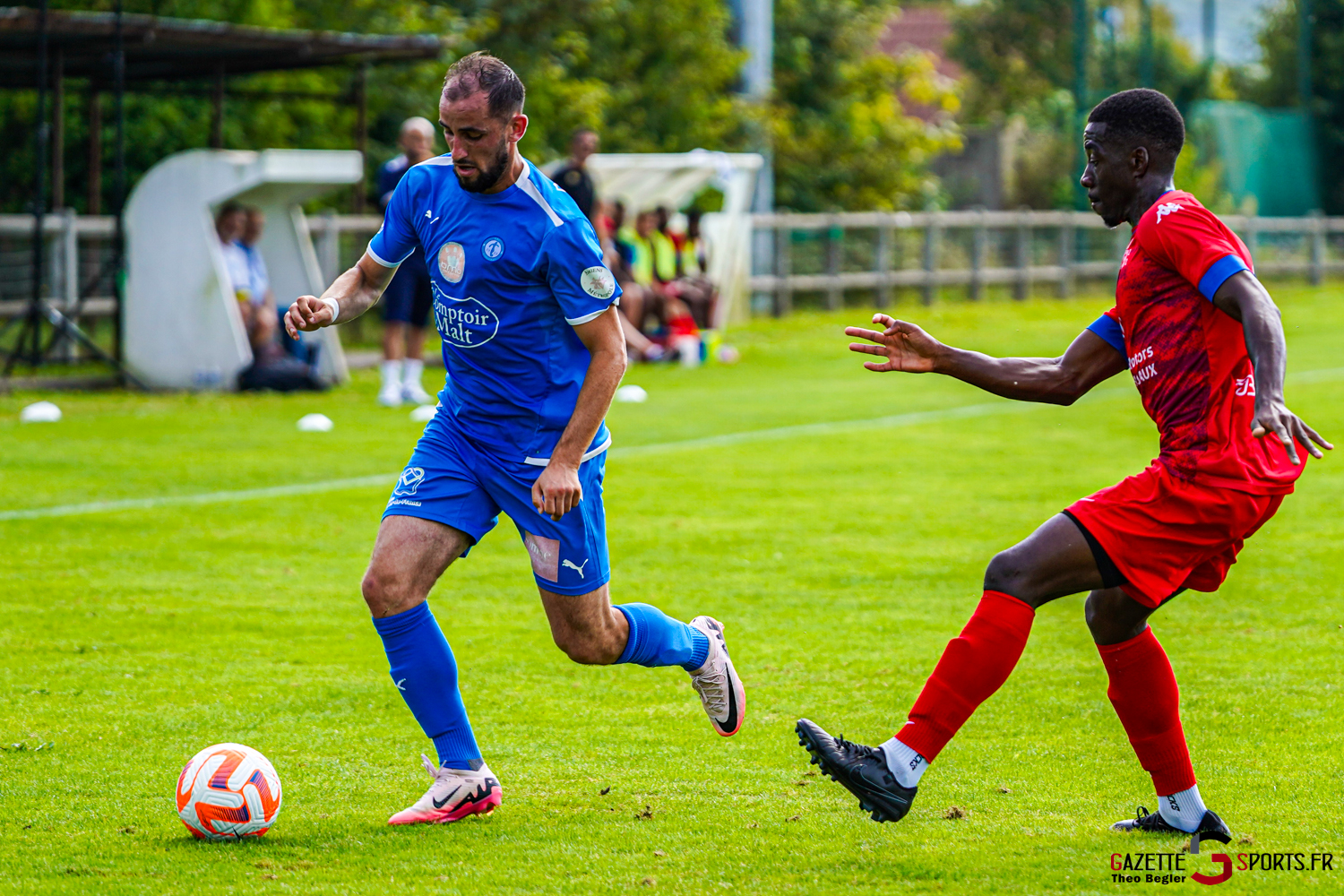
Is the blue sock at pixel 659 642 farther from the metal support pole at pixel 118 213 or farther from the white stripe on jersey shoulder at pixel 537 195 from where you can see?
the metal support pole at pixel 118 213

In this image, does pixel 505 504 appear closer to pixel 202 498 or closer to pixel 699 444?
pixel 202 498

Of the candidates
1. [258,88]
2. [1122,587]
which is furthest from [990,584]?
[258,88]

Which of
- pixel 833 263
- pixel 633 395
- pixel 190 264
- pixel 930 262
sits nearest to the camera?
pixel 633 395

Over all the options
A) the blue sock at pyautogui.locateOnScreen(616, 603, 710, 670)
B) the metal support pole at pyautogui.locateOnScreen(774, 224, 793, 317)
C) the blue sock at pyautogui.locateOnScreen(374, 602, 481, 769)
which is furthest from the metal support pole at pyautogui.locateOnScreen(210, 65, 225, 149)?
the blue sock at pyautogui.locateOnScreen(374, 602, 481, 769)

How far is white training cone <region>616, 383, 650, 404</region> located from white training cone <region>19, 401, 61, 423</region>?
4795mm

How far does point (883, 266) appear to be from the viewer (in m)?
29.2

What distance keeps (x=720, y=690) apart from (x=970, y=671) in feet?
4.16

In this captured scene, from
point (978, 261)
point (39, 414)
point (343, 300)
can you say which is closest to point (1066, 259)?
point (978, 261)

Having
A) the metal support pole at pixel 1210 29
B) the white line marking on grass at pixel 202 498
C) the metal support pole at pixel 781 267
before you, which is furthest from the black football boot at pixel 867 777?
the metal support pole at pixel 1210 29

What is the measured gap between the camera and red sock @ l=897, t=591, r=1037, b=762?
4.30 m

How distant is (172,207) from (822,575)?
9.95m

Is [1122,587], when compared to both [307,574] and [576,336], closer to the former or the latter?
[576,336]

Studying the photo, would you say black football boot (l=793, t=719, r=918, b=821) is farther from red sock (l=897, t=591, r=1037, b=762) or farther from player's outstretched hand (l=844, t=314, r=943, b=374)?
player's outstretched hand (l=844, t=314, r=943, b=374)

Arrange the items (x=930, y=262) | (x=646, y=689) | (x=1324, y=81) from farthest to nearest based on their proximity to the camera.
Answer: (x=1324, y=81) < (x=930, y=262) < (x=646, y=689)
